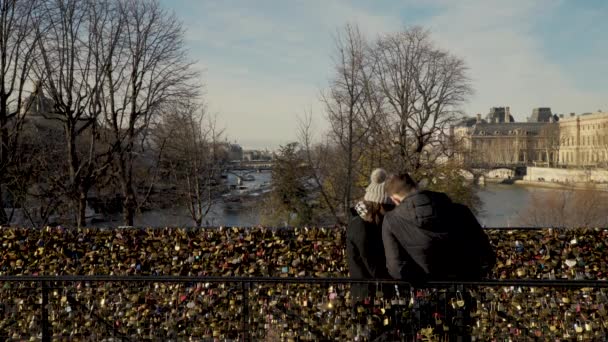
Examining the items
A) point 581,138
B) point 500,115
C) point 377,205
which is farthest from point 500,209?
point 500,115

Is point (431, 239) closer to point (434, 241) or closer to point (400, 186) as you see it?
point (434, 241)

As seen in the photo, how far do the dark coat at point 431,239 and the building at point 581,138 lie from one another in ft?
368

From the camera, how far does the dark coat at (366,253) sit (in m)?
4.77

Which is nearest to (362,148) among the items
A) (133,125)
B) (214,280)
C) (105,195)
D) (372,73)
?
(372,73)

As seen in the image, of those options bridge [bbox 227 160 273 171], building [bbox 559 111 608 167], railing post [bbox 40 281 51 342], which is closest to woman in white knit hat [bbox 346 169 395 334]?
railing post [bbox 40 281 51 342]

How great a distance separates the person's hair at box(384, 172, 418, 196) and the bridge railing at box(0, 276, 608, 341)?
29.9 inches

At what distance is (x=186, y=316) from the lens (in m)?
6.64

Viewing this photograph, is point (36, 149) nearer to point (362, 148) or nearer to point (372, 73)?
point (362, 148)

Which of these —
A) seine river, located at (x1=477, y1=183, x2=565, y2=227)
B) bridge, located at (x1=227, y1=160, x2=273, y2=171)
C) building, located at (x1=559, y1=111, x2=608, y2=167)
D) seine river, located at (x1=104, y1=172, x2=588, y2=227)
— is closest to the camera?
seine river, located at (x1=104, y1=172, x2=588, y2=227)

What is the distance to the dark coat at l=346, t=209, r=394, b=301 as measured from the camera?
15.7 feet

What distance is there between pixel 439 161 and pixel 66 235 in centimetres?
2774

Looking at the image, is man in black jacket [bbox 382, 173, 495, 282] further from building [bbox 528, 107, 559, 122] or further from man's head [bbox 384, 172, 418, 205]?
building [bbox 528, 107, 559, 122]

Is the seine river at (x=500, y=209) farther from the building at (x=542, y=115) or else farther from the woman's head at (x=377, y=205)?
the building at (x=542, y=115)

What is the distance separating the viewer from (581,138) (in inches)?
4798
